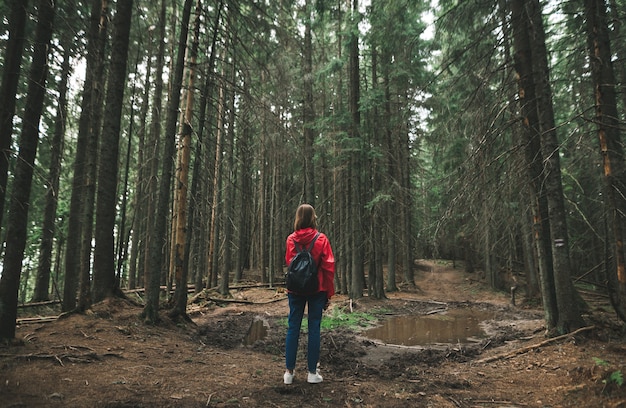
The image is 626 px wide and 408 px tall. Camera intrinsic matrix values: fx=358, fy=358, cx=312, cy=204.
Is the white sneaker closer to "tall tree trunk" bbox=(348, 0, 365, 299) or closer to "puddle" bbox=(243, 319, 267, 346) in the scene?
"puddle" bbox=(243, 319, 267, 346)

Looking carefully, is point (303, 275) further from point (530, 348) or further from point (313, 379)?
point (530, 348)

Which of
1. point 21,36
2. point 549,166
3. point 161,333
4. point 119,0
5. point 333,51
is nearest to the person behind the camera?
point 21,36

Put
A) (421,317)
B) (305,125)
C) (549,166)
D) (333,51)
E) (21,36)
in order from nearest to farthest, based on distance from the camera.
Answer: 1. (21,36)
2. (549,166)
3. (421,317)
4. (305,125)
5. (333,51)

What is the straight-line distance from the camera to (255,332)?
29.8 ft

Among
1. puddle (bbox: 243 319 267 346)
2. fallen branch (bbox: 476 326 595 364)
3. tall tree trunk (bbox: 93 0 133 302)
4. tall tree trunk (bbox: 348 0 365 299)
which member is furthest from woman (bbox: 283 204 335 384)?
tall tree trunk (bbox: 348 0 365 299)

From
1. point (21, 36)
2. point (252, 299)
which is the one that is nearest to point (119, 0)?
point (21, 36)

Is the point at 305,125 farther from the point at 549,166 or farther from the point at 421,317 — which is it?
the point at 549,166

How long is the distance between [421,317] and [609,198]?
828 cm

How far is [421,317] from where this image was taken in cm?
1260

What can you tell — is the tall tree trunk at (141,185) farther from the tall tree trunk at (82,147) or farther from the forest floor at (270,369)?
the forest floor at (270,369)

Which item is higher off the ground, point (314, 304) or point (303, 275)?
point (303, 275)

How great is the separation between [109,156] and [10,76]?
11.8 ft

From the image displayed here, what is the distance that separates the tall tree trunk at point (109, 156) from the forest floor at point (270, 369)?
581mm

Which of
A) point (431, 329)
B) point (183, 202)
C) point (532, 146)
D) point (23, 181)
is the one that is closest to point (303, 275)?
point (23, 181)
